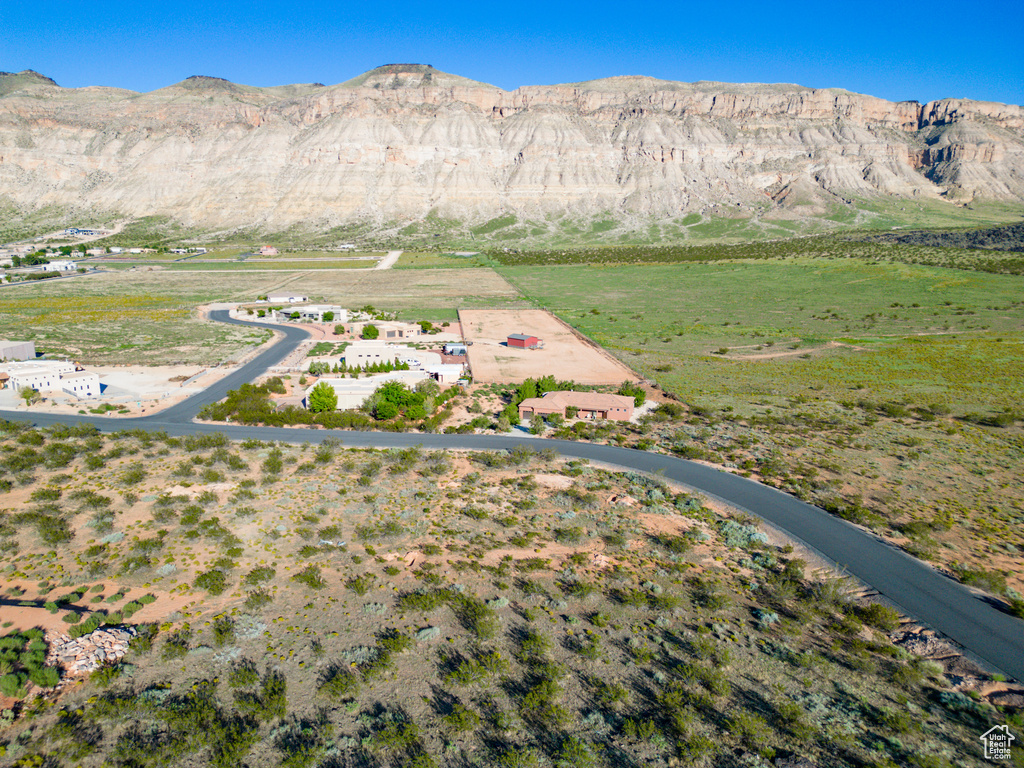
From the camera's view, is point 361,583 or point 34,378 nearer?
point 361,583

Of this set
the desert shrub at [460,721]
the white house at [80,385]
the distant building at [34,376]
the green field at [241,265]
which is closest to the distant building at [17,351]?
the distant building at [34,376]

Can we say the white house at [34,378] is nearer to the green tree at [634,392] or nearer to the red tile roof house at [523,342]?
the red tile roof house at [523,342]

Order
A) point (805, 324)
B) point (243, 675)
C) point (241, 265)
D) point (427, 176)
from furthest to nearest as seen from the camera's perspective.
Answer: point (427, 176) < point (241, 265) < point (805, 324) < point (243, 675)

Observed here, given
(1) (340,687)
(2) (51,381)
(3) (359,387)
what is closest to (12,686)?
(1) (340,687)

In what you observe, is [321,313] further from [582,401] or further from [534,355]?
[582,401]

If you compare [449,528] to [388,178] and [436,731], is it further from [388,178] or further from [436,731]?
[388,178]

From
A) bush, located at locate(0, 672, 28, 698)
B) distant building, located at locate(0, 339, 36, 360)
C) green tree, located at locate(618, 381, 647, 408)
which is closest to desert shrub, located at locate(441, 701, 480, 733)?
bush, located at locate(0, 672, 28, 698)
